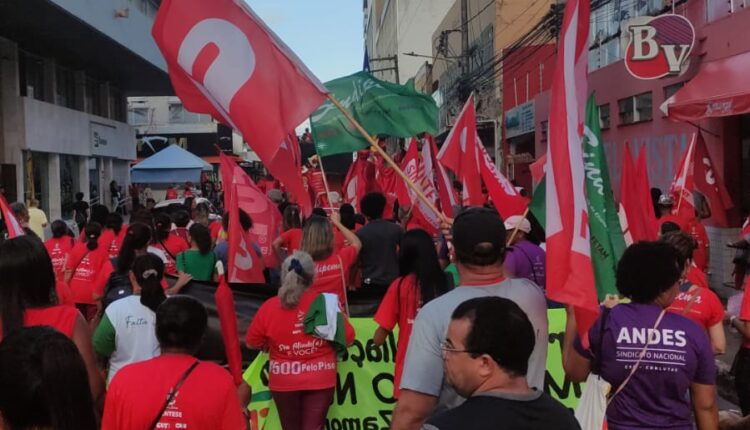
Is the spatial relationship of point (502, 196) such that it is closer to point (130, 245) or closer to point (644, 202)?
point (644, 202)

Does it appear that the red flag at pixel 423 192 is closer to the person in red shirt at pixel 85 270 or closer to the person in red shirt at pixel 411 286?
the person in red shirt at pixel 411 286

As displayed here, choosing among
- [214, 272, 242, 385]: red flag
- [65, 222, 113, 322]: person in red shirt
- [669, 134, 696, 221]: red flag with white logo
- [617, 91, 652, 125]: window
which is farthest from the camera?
[617, 91, 652, 125]: window

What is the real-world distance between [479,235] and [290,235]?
5.84m

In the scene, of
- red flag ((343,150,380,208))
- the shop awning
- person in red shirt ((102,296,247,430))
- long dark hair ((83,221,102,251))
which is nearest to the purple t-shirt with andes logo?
person in red shirt ((102,296,247,430))

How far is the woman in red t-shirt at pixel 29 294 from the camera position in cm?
392

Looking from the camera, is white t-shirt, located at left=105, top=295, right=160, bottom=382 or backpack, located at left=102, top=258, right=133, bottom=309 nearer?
white t-shirt, located at left=105, top=295, right=160, bottom=382

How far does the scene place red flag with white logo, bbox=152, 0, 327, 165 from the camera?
5883 mm

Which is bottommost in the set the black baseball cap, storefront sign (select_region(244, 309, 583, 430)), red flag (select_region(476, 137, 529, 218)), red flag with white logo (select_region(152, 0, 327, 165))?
storefront sign (select_region(244, 309, 583, 430))

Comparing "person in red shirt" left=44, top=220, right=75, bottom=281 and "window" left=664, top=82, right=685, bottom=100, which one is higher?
"window" left=664, top=82, right=685, bottom=100

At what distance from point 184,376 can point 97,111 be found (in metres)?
33.9

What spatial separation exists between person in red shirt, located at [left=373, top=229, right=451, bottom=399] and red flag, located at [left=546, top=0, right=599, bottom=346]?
3.48 feet

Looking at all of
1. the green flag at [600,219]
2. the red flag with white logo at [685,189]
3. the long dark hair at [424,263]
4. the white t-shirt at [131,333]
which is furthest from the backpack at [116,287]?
the red flag with white logo at [685,189]

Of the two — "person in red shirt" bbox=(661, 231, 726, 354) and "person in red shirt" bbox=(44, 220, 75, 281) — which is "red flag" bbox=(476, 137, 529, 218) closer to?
"person in red shirt" bbox=(661, 231, 726, 354)

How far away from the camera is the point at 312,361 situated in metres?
5.71
